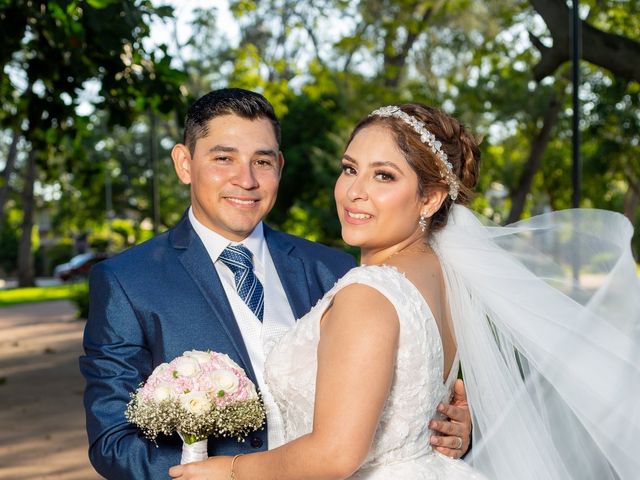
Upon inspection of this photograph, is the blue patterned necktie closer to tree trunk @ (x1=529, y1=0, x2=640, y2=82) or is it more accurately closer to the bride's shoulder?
the bride's shoulder

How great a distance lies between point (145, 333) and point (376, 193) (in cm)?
108

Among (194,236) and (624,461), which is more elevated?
(194,236)

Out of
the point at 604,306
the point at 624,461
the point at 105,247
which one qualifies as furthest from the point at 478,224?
the point at 105,247

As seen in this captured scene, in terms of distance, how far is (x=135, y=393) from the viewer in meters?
3.11

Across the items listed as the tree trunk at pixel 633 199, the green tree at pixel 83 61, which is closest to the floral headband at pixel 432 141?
the green tree at pixel 83 61

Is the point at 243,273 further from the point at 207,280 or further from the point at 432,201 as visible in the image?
the point at 432,201

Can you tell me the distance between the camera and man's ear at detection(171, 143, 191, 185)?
A: 3759 mm

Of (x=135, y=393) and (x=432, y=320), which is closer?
(x=432, y=320)

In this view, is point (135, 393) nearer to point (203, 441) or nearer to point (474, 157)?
point (203, 441)

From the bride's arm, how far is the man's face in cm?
121

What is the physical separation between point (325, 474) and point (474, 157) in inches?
51.8

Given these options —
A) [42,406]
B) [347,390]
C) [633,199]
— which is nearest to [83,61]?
[42,406]

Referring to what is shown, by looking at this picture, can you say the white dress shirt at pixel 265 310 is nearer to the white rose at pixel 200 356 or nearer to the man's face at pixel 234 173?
the man's face at pixel 234 173

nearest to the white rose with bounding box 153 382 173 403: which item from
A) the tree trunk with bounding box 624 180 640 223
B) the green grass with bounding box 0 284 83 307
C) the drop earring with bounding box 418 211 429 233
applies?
the drop earring with bounding box 418 211 429 233
